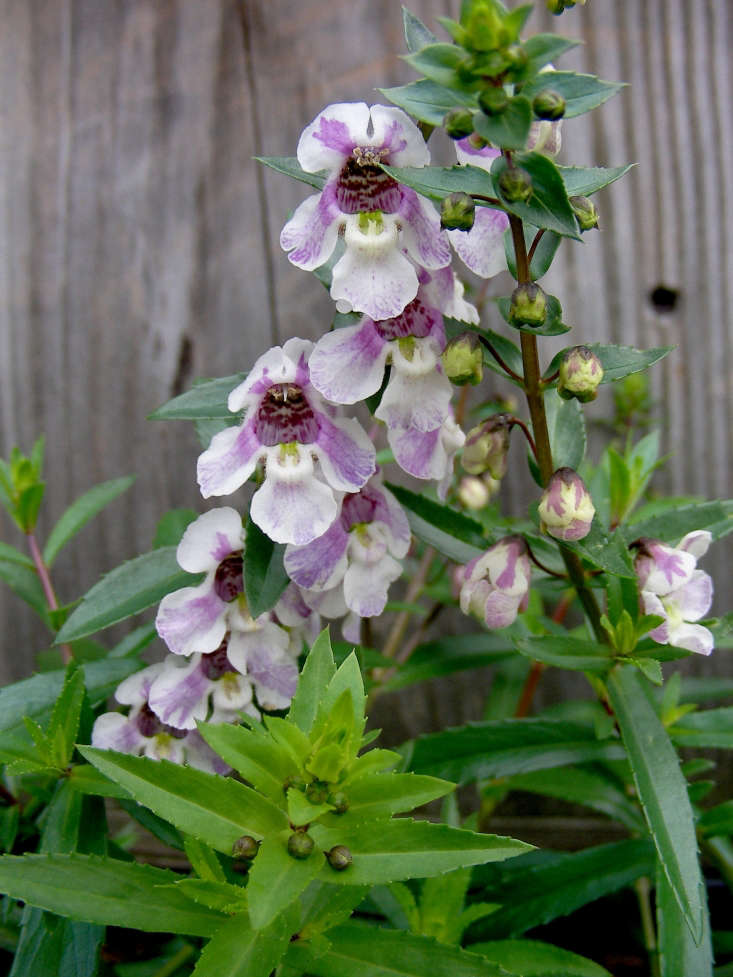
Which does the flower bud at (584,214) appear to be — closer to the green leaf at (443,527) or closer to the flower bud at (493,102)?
the flower bud at (493,102)

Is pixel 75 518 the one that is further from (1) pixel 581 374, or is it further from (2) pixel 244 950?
(1) pixel 581 374

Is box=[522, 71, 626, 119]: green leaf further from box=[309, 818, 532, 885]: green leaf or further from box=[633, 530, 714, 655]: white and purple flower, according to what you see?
box=[309, 818, 532, 885]: green leaf

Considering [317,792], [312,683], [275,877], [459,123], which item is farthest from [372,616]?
[459,123]

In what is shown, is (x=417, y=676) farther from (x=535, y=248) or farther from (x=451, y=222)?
(x=451, y=222)

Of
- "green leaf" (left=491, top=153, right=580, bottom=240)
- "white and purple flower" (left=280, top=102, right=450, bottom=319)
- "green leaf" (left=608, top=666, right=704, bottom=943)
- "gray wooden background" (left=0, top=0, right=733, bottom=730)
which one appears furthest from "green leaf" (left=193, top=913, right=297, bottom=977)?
"gray wooden background" (left=0, top=0, right=733, bottom=730)

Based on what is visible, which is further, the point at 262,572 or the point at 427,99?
the point at 262,572

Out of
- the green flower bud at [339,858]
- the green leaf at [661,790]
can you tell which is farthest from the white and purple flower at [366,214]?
the green leaf at [661,790]
